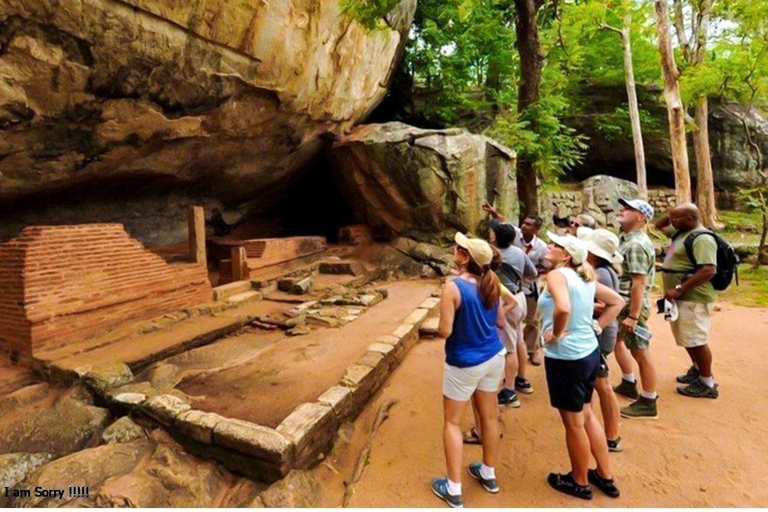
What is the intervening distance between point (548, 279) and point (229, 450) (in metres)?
2.96

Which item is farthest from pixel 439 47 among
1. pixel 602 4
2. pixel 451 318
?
pixel 451 318

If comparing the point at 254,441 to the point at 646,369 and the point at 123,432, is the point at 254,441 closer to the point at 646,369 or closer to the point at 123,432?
the point at 123,432

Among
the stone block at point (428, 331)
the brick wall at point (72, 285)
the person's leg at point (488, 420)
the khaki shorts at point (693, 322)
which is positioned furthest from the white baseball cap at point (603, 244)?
the brick wall at point (72, 285)

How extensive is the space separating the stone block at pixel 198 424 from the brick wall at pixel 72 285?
10.4 ft

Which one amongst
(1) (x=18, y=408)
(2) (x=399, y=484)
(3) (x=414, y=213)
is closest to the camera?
(2) (x=399, y=484)

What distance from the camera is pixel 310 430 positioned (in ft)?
11.0

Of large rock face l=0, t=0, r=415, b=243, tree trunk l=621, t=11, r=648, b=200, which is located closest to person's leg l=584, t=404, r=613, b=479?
large rock face l=0, t=0, r=415, b=243

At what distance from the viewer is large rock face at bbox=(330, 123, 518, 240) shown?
11.8 m

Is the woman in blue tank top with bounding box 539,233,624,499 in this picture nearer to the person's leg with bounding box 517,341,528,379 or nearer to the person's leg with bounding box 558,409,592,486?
the person's leg with bounding box 558,409,592,486

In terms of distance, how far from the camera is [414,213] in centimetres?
1262

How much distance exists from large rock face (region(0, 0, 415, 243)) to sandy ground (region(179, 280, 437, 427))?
4531mm

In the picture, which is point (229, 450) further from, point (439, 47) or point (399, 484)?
point (439, 47)

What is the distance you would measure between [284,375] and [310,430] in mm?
1600

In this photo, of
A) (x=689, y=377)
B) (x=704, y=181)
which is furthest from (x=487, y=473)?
(x=704, y=181)
